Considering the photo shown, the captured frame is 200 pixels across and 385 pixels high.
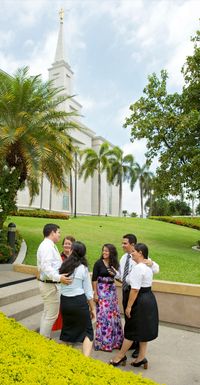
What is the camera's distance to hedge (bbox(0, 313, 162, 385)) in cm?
268

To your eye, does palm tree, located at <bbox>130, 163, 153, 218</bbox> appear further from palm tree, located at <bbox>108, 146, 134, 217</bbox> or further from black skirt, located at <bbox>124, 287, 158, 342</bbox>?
black skirt, located at <bbox>124, 287, 158, 342</bbox>

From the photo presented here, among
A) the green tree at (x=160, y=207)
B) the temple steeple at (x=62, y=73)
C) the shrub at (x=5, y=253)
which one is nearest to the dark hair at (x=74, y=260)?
the shrub at (x=5, y=253)

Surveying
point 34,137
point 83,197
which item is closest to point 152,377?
point 34,137

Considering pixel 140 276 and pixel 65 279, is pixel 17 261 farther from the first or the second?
pixel 140 276

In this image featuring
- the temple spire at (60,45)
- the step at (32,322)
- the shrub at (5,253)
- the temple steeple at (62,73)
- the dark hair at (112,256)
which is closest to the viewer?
the dark hair at (112,256)

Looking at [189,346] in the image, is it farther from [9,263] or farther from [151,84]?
[151,84]

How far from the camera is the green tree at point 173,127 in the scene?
1380 cm

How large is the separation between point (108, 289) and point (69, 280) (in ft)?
3.57

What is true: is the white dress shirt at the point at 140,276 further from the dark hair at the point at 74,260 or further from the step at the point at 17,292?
the step at the point at 17,292

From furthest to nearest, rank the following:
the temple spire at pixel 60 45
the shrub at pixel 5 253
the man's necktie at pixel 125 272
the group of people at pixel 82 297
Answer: the temple spire at pixel 60 45 < the shrub at pixel 5 253 < the man's necktie at pixel 125 272 < the group of people at pixel 82 297

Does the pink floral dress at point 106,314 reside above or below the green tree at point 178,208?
below

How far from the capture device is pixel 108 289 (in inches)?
195

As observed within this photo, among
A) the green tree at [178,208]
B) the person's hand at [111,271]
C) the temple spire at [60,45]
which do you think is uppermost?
the temple spire at [60,45]

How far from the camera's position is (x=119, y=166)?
139ft
